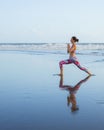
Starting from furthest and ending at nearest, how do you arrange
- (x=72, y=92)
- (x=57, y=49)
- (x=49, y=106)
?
(x=57, y=49) < (x=72, y=92) < (x=49, y=106)

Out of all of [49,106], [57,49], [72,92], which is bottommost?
[49,106]

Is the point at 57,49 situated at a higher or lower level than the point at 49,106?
higher

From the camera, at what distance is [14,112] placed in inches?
261

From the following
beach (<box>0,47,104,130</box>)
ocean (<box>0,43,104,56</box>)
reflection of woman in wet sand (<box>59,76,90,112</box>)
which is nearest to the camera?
beach (<box>0,47,104,130</box>)

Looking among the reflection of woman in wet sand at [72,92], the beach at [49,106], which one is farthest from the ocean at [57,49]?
the beach at [49,106]

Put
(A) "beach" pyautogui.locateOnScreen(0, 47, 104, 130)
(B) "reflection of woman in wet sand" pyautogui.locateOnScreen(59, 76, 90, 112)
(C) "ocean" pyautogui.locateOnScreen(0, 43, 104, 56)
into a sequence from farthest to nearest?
(C) "ocean" pyautogui.locateOnScreen(0, 43, 104, 56), (B) "reflection of woman in wet sand" pyautogui.locateOnScreen(59, 76, 90, 112), (A) "beach" pyautogui.locateOnScreen(0, 47, 104, 130)

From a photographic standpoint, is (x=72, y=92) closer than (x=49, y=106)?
No

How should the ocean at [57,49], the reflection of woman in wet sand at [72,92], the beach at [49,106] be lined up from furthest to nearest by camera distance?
the ocean at [57,49]
the reflection of woman in wet sand at [72,92]
the beach at [49,106]

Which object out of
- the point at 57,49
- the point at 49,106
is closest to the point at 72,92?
the point at 49,106

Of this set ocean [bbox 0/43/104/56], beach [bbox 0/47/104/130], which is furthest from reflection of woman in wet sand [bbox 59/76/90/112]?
ocean [bbox 0/43/104/56]

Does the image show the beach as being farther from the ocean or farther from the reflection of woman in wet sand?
the ocean

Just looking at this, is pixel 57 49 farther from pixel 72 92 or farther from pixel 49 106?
pixel 49 106

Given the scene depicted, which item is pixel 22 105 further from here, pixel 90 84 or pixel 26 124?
pixel 90 84

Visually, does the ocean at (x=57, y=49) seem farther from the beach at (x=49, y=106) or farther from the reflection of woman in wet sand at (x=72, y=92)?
the beach at (x=49, y=106)
